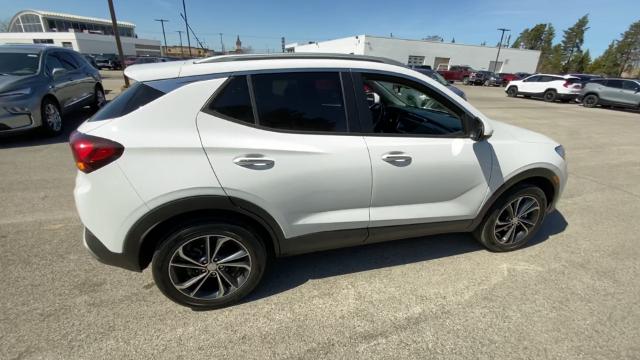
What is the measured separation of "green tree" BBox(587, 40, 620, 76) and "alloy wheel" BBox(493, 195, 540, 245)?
74198 millimetres

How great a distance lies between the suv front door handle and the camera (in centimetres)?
Answer: 224

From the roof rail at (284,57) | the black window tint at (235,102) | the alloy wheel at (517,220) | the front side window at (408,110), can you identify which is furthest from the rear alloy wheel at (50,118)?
the alloy wheel at (517,220)

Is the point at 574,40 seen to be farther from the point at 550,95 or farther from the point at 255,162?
the point at 255,162

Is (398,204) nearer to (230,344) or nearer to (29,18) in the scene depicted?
(230,344)

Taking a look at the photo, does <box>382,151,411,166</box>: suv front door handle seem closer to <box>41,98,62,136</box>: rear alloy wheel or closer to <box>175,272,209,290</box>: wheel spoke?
<box>175,272,209,290</box>: wheel spoke

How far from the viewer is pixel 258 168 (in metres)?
1.99

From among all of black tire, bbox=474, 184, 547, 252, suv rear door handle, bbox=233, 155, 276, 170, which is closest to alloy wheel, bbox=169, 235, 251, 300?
suv rear door handle, bbox=233, 155, 276, 170

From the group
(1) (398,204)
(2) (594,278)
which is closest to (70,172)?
(1) (398,204)

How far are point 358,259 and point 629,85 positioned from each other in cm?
2148

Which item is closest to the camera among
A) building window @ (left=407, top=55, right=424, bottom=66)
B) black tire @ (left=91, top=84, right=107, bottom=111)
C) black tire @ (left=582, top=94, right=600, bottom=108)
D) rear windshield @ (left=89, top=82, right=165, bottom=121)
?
rear windshield @ (left=89, top=82, right=165, bottom=121)

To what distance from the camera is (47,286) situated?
7.82 feet

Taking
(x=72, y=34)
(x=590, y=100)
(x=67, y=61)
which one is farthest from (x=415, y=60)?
(x=72, y=34)

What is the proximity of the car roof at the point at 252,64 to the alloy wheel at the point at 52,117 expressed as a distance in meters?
5.39

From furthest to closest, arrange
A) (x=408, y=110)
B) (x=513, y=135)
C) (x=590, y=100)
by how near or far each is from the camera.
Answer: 1. (x=590, y=100)
2. (x=408, y=110)
3. (x=513, y=135)
